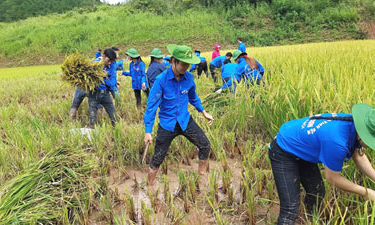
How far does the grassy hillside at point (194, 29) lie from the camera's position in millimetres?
19312

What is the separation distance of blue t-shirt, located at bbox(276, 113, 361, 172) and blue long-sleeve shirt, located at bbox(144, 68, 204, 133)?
112 centimetres

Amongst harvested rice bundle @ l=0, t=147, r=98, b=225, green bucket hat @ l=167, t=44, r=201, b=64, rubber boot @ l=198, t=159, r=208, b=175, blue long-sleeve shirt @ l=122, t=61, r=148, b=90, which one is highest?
green bucket hat @ l=167, t=44, r=201, b=64

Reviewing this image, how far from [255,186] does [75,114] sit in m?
3.72

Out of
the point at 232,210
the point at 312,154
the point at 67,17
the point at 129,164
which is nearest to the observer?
the point at 312,154

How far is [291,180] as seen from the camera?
1.72 metres

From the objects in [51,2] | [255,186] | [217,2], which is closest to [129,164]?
[255,186]

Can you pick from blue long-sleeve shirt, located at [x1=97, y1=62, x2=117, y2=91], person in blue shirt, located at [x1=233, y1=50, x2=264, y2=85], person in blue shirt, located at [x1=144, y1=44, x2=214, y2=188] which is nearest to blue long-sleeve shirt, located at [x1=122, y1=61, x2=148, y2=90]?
blue long-sleeve shirt, located at [x1=97, y1=62, x2=117, y2=91]

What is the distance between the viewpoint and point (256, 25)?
21.9 metres

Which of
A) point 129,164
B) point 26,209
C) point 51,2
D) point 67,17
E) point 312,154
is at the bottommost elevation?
point 129,164

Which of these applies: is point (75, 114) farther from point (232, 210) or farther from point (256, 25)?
point (256, 25)

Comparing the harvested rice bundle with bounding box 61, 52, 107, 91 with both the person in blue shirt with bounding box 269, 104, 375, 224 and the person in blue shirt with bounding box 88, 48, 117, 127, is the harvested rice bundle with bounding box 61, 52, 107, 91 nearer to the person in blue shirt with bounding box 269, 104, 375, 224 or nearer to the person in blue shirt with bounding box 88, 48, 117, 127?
the person in blue shirt with bounding box 88, 48, 117, 127

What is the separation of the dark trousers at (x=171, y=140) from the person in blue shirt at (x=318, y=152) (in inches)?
39.0

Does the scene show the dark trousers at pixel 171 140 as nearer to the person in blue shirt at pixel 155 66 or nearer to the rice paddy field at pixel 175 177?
the rice paddy field at pixel 175 177

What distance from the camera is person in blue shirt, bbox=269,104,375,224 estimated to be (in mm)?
1325
